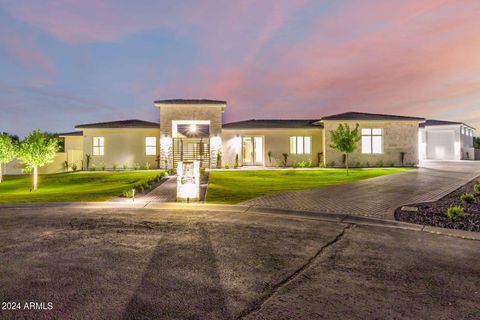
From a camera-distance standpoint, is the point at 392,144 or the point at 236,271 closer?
the point at 236,271

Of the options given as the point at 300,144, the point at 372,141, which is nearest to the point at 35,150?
the point at 300,144

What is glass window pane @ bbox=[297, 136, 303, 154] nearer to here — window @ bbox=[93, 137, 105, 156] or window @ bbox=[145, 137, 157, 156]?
window @ bbox=[145, 137, 157, 156]

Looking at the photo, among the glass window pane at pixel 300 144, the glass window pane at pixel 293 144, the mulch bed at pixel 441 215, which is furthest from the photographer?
the glass window pane at pixel 300 144

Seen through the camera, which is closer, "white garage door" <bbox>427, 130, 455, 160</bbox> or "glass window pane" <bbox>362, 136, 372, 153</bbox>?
"glass window pane" <bbox>362, 136, 372, 153</bbox>

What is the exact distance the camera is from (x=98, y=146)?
25.9 meters

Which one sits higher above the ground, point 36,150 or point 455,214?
point 36,150

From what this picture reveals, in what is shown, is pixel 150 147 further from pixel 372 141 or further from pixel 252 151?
pixel 372 141

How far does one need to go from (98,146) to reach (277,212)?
72.5ft

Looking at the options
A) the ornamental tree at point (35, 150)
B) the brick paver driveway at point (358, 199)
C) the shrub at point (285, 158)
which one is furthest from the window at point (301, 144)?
the ornamental tree at point (35, 150)

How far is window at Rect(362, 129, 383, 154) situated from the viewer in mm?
26609

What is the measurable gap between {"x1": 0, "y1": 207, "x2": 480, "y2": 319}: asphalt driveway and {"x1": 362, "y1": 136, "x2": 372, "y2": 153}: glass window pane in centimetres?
2153

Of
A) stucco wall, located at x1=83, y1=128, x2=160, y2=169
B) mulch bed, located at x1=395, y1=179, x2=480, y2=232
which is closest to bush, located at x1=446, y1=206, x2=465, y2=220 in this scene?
mulch bed, located at x1=395, y1=179, x2=480, y2=232

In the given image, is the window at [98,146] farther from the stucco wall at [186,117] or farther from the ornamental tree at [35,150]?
the ornamental tree at [35,150]

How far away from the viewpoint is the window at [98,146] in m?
25.9
